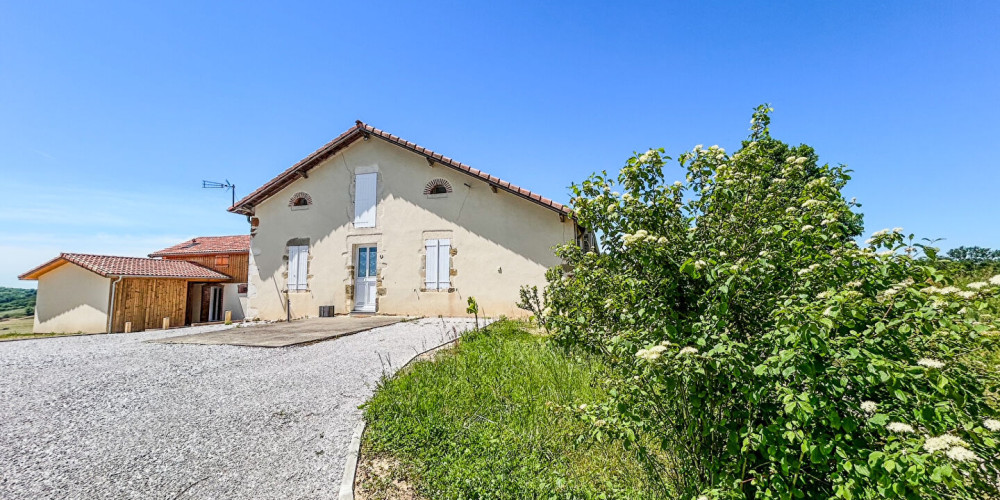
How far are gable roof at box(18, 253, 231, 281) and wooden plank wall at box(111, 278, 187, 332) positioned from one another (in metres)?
0.29

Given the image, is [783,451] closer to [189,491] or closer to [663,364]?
[663,364]

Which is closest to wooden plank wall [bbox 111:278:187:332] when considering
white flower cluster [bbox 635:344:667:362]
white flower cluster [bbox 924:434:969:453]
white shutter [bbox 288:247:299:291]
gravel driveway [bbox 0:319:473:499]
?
white shutter [bbox 288:247:299:291]

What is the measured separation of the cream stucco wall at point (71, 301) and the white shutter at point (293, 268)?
19.6 ft

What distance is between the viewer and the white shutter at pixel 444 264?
1153 centimetres

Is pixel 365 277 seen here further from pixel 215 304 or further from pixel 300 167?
pixel 215 304

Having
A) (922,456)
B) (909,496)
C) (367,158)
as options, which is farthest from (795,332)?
(367,158)

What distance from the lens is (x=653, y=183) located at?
2.50m

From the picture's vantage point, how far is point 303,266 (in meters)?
12.6

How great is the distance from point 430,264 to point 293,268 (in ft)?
14.9

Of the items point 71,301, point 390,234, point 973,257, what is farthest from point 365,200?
point 973,257

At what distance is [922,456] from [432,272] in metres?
10.9

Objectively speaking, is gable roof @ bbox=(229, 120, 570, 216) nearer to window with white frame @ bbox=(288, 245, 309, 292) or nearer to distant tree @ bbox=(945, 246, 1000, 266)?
window with white frame @ bbox=(288, 245, 309, 292)

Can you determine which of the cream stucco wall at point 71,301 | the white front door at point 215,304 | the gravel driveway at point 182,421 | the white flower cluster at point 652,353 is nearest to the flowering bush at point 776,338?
the white flower cluster at point 652,353

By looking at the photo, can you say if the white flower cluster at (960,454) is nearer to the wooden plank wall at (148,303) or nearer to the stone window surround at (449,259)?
the stone window surround at (449,259)
